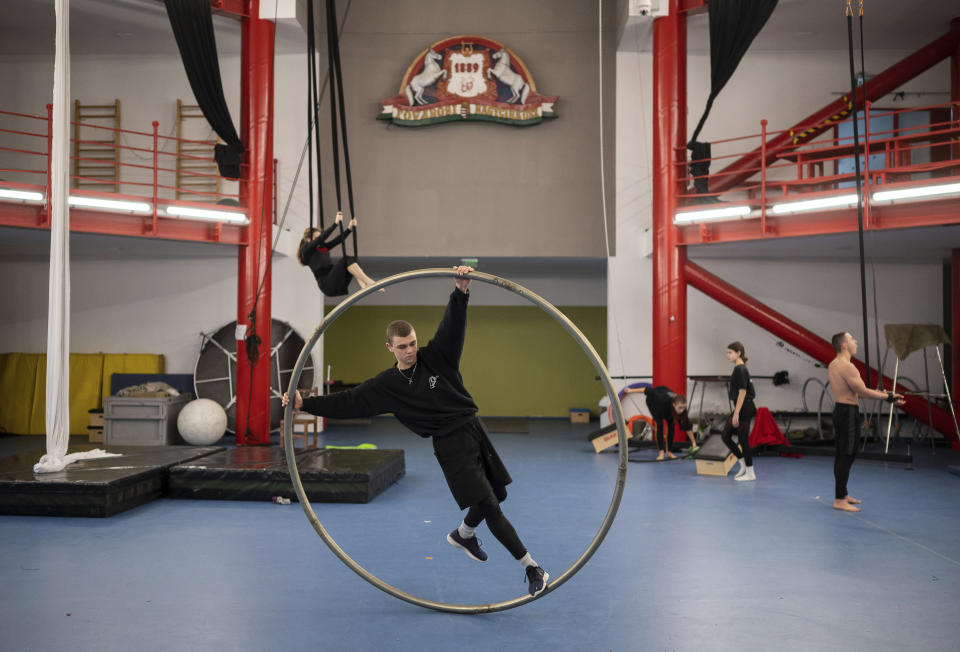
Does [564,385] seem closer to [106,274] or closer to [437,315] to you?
[437,315]

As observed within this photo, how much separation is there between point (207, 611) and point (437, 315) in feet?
40.0

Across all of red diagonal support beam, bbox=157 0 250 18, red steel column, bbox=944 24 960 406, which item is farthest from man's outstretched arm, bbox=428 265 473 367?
red steel column, bbox=944 24 960 406

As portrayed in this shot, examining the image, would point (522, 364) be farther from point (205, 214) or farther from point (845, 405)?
point (845, 405)

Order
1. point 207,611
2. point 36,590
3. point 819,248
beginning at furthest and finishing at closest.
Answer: point 819,248 < point 36,590 < point 207,611

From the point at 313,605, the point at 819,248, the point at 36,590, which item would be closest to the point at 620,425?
the point at 313,605

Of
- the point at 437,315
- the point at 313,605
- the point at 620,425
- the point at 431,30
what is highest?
the point at 431,30

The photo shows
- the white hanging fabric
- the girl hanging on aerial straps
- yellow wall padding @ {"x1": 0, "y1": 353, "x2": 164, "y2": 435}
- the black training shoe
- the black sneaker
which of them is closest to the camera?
the black training shoe

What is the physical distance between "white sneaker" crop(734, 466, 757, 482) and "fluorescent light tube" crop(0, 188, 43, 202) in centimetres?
925

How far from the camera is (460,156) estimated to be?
13.1 m

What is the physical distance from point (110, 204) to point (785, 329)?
9937 mm

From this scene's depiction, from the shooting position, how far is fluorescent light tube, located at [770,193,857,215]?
9.33 metres

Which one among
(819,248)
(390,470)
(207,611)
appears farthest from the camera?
(819,248)

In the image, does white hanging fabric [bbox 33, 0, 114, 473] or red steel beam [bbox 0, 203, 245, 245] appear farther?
red steel beam [bbox 0, 203, 245, 245]

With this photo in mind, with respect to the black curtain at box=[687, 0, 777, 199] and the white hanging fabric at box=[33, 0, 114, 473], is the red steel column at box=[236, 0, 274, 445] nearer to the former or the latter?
the white hanging fabric at box=[33, 0, 114, 473]
